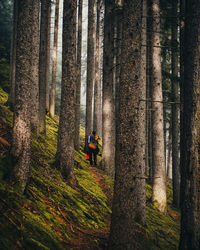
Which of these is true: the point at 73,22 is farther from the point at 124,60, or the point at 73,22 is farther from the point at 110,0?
the point at 110,0

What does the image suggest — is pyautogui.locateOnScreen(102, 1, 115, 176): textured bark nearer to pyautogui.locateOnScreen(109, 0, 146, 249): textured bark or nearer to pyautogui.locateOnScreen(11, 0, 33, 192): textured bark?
pyautogui.locateOnScreen(109, 0, 146, 249): textured bark

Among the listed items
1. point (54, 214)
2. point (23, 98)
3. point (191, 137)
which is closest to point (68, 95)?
point (23, 98)

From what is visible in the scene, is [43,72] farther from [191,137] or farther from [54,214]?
[191,137]

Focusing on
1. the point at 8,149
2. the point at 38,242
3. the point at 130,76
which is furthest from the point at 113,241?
the point at 130,76

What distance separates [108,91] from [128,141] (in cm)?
655

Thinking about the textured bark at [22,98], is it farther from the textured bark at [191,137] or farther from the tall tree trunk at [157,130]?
the tall tree trunk at [157,130]

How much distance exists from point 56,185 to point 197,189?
Answer: 151 inches

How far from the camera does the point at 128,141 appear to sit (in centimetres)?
512

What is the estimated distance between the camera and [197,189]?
5699mm

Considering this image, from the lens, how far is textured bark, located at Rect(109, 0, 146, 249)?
16.7ft

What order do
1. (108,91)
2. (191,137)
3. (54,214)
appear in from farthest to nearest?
(108,91) → (191,137) → (54,214)

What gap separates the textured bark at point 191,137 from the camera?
568 cm

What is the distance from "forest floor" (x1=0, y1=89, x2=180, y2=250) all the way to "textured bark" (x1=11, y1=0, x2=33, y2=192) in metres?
0.28

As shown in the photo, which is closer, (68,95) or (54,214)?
(54,214)
